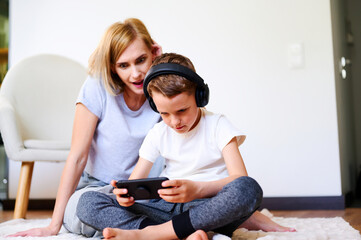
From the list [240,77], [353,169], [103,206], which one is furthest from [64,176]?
[353,169]

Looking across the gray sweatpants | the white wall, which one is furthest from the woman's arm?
the white wall

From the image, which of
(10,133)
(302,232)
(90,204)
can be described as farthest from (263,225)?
(10,133)

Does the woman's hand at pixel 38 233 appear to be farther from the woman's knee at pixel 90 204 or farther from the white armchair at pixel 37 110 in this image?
the white armchair at pixel 37 110

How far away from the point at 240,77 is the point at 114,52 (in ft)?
3.91

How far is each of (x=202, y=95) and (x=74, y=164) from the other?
0.55 m

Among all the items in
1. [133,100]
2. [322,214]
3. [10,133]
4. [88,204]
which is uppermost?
[133,100]

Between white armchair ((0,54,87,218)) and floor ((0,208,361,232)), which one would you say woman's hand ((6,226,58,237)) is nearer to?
white armchair ((0,54,87,218))

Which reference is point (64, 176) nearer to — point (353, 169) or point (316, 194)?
point (316, 194)

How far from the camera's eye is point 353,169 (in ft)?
10.6

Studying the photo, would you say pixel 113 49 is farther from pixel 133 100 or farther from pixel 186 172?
pixel 186 172

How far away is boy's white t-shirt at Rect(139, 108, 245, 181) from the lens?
4.18 ft

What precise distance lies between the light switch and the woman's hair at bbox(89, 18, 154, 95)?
1.15 m

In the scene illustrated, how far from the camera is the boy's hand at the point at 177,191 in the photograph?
104cm

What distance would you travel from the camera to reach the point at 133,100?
1608 mm
